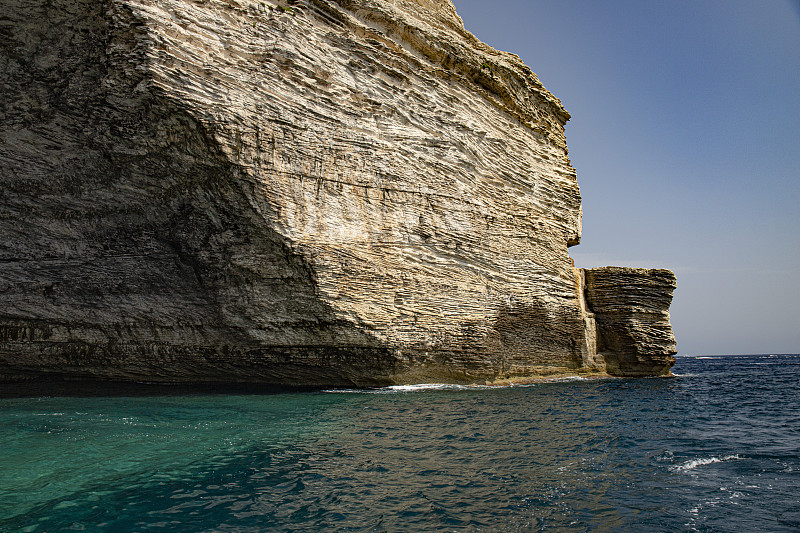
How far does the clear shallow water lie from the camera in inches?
177

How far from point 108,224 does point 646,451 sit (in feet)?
42.0

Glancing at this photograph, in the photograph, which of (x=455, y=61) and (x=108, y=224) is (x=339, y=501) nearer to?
(x=108, y=224)

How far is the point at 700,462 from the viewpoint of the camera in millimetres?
6590

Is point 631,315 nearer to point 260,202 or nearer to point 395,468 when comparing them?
point 260,202

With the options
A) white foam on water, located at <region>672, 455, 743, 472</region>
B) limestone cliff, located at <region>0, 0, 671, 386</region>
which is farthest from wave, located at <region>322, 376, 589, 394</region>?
white foam on water, located at <region>672, 455, 743, 472</region>

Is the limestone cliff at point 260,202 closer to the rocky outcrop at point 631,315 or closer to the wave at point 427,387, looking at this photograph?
the wave at point 427,387

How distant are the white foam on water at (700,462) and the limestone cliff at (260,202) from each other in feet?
25.6

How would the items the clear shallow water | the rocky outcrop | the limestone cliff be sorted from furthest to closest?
1. the rocky outcrop
2. the limestone cliff
3. the clear shallow water

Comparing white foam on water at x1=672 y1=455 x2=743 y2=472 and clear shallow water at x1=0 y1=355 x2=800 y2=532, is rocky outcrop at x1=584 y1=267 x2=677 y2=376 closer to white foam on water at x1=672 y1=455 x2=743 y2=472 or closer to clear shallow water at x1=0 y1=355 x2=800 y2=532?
clear shallow water at x1=0 y1=355 x2=800 y2=532

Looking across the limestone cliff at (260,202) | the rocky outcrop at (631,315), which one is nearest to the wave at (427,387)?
the limestone cliff at (260,202)

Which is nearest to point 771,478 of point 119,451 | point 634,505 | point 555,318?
point 634,505

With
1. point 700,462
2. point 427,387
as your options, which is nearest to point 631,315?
point 427,387

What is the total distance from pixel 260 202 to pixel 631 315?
14803mm

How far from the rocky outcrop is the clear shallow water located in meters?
7.70
